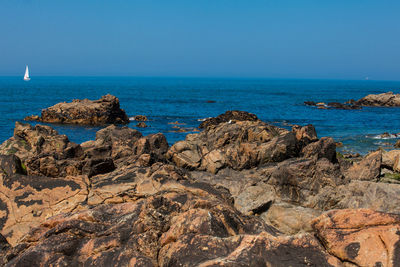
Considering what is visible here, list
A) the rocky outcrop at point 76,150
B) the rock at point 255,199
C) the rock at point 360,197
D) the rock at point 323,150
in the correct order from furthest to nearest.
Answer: the rock at point 323,150
the rocky outcrop at point 76,150
the rock at point 255,199
the rock at point 360,197

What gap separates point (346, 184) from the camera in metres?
17.4

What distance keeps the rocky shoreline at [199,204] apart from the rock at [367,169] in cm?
6

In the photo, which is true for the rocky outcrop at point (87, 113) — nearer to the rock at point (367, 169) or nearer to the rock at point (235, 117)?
the rock at point (235, 117)

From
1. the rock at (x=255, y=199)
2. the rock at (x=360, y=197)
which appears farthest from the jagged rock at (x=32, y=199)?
the rock at (x=360, y=197)

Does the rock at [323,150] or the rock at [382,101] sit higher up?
the rock at [323,150]

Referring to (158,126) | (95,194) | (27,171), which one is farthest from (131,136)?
(158,126)

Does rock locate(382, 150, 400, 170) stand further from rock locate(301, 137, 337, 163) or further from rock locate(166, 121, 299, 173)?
rock locate(166, 121, 299, 173)

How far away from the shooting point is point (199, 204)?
28.4 ft

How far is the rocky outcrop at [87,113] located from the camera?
6544 centimetres

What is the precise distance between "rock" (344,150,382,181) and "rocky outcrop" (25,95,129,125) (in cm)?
5077

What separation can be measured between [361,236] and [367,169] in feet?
48.7

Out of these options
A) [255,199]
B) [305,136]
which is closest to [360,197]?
[255,199]

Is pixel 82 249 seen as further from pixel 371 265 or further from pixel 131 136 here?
pixel 131 136

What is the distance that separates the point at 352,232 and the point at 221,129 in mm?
21771
